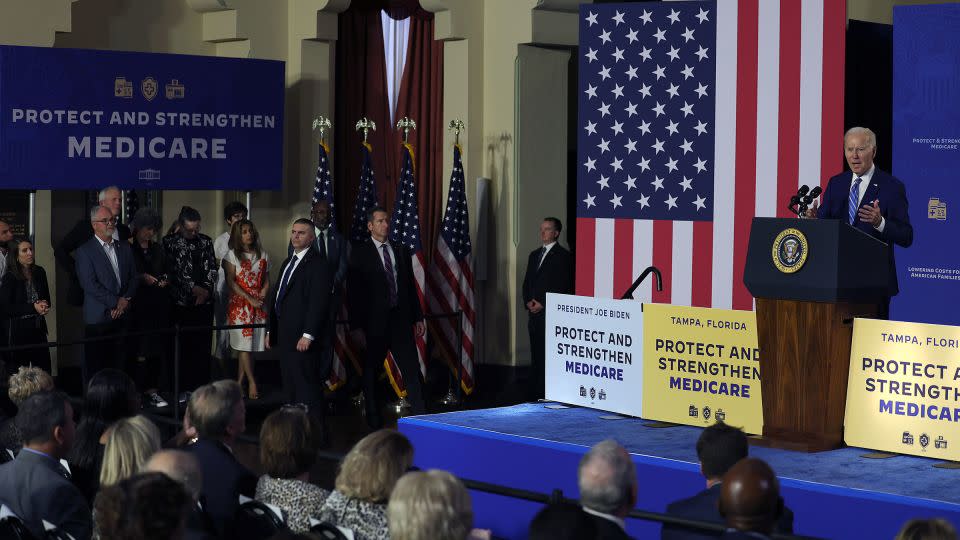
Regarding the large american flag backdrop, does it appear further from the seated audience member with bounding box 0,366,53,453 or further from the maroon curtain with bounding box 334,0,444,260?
the seated audience member with bounding box 0,366,53,453

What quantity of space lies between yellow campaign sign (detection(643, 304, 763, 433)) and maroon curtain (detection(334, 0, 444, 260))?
4.62 metres

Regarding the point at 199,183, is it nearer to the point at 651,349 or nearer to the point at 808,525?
the point at 651,349

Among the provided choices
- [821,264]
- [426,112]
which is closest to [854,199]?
[821,264]

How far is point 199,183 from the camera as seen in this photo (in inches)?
438

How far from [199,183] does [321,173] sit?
93 centimetres

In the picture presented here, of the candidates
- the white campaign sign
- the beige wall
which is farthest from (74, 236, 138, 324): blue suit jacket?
the white campaign sign

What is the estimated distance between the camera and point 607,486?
13.5ft

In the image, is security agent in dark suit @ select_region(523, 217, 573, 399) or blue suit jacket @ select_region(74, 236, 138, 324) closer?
blue suit jacket @ select_region(74, 236, 138, 324)

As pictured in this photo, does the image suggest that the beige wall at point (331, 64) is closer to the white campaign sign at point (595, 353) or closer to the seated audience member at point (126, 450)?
the white campaign sign at point (595, 353)

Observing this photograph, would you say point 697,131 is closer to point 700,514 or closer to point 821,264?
point 821,264

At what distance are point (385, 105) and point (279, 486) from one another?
8.09 metres

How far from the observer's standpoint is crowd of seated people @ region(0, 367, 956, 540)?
3.52 m

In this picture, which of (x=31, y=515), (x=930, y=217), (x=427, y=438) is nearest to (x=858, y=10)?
(x=930, y=217)

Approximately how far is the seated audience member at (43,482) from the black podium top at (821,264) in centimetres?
336
